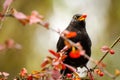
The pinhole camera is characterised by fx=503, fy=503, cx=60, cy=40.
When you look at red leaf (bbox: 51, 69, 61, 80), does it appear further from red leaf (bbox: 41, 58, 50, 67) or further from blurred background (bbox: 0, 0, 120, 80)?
blurred background (bbox: 0, 0, 120, 80)

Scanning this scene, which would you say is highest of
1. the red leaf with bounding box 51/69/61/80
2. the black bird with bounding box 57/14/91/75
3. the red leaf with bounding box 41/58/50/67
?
the black bird with bounding box 57/14/91/75

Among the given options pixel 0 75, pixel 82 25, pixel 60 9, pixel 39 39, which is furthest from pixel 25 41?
pixel 0 75

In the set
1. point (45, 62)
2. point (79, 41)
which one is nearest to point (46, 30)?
point (79, 41)

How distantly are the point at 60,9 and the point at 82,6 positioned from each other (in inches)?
20.9

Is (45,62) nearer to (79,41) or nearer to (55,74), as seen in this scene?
(55,74)

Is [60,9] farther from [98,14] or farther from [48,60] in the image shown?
[48,60]

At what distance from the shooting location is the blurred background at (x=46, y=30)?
32.6ft

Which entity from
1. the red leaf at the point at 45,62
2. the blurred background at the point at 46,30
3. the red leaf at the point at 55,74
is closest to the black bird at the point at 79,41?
the red leaf at the point at 45,62

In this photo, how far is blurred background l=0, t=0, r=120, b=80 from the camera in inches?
392

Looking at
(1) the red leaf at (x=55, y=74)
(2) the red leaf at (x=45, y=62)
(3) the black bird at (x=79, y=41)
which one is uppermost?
(3) the black bird at (x=79, y=41)

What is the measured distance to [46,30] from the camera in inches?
446

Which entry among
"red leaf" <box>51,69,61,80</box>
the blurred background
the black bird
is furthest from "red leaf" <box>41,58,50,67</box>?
the blurred background

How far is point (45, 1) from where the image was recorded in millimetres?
11336

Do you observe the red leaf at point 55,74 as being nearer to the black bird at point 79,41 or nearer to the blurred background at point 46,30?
the black bird at point 79,41
